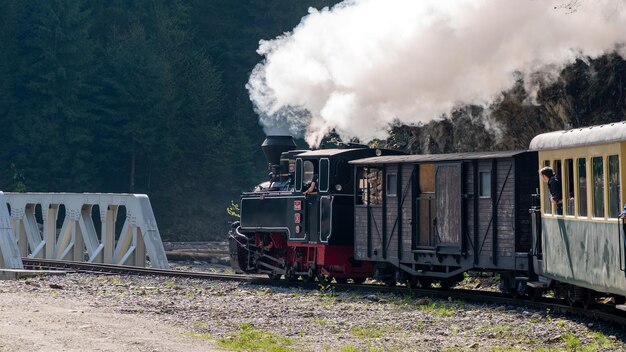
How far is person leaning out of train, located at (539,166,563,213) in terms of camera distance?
1537 cm

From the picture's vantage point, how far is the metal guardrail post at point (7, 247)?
27.6 metres

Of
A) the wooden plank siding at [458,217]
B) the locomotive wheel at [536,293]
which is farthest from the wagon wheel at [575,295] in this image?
the wooden plank siding at [458,217]

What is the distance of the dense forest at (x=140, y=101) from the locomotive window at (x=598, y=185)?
46434 millimetres

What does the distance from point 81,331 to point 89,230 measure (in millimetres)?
17986

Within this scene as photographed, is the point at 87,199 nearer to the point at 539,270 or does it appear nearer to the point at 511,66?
the point at 511,66

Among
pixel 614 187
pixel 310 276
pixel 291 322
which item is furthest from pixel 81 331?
pixel 310 276

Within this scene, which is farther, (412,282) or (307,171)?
(307,171)

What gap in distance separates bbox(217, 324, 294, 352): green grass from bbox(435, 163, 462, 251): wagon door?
5163 millimetres

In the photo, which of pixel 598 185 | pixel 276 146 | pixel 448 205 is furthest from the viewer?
pixel 276 146

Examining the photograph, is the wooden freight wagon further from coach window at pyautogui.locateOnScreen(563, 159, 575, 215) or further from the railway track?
coach window at pyautogui.locateOnScreen(563, 159, 575, 215)

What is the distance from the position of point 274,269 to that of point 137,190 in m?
43.4

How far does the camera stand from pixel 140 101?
208 feet

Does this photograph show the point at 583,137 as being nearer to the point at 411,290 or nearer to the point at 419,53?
the point at 411,290

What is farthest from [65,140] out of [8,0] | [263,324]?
[263,324]
